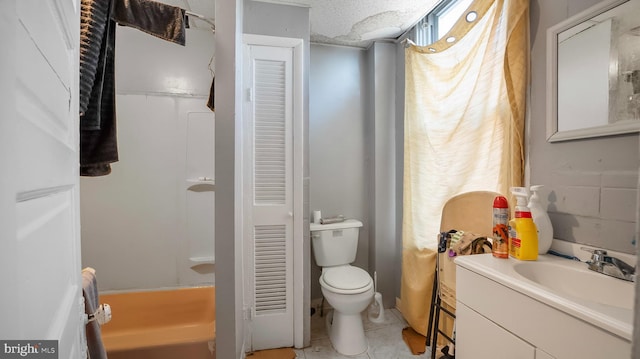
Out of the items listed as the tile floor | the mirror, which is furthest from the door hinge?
the mirror

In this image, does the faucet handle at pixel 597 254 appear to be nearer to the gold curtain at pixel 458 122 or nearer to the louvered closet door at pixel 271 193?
the gold curtain at pixel 458 122

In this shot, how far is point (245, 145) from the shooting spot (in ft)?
5.54

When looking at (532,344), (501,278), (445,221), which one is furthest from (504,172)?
(532,344)

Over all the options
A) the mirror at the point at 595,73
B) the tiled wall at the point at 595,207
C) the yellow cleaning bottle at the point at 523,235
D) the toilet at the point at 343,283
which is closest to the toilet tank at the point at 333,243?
the toilet at the point at 343,283

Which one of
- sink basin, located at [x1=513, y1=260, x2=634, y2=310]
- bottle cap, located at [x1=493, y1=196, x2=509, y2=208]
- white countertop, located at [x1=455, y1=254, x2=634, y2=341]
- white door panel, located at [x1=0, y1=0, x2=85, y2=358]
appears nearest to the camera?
white door panel, located at [x1=0, y1=0, x2=85, y2=358]

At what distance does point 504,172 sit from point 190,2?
2.13 metres

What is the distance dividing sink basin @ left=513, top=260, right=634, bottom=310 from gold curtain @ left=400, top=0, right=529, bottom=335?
1.33 feet

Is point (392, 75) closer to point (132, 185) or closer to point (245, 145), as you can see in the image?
point (245, 145)

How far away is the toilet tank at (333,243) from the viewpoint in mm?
1968

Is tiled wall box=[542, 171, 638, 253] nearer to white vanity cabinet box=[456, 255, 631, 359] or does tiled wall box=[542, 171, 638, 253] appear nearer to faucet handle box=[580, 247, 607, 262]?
faucet handle box=[580, 247, 607, 262]

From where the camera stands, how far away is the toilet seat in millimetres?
1647

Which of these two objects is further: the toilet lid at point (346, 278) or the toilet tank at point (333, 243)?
the toilet tank at point (333, 243)

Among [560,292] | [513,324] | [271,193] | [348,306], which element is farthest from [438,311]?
[271,193]

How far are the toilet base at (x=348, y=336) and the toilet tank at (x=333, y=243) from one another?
39cm
